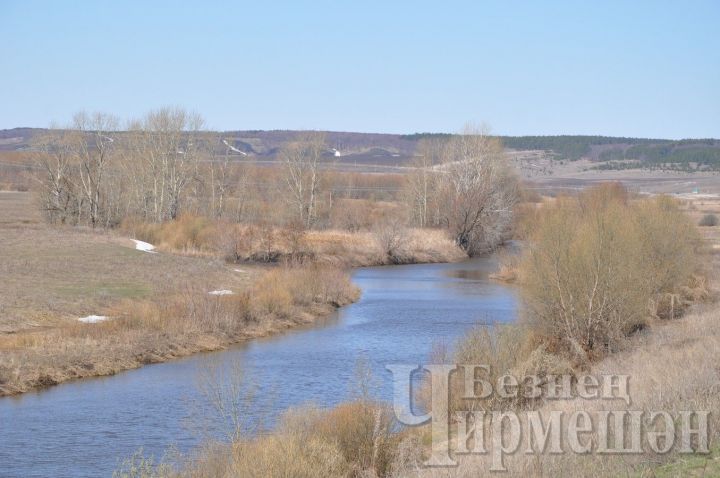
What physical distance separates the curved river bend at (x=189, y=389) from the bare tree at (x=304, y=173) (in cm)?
3422

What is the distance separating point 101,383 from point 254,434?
9.04 metres

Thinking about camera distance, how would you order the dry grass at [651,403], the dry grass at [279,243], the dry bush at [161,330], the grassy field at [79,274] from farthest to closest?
the dry grass at [279,243] < the grassy field at [79,274] < the dry bush at [161,330] < the dry grass at [651,403]

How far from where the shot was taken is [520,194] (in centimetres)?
8162

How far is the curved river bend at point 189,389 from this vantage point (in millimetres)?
16641

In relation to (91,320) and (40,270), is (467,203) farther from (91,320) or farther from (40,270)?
(91,320)

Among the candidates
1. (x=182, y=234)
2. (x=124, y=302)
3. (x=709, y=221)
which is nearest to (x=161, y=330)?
(x=124, y=302)

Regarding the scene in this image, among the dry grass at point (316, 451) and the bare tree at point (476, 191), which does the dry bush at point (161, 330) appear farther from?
the bare tree at point (476, 191)

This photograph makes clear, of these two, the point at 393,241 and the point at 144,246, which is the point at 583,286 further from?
the point at 393,241

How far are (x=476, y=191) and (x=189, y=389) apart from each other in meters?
49.5

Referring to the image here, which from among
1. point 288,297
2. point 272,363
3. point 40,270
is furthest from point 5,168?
point 272,363

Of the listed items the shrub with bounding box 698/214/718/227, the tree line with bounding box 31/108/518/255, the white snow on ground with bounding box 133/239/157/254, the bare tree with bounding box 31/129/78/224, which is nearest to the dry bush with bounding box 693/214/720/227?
the shrub with bounding box 698/214/718/227

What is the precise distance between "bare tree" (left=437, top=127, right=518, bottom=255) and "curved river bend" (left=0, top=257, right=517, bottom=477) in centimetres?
2940

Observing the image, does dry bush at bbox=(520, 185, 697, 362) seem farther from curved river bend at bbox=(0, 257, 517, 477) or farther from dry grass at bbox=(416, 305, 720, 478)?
dry grass at bbox=(416, 305, 720, 478)

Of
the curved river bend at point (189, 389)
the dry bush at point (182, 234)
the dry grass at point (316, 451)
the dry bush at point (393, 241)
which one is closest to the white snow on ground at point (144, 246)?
the dry bush at point (182, 234)
